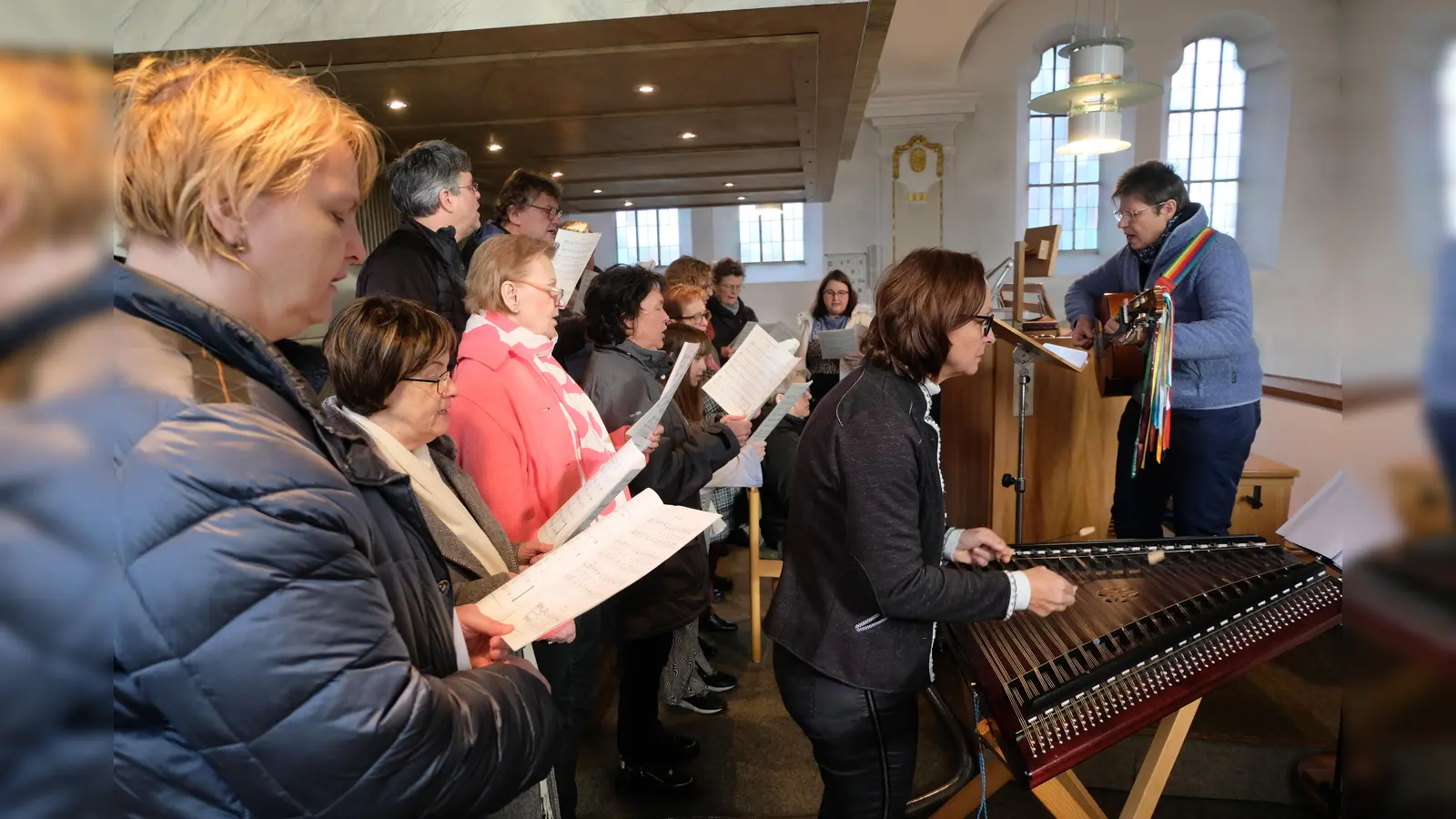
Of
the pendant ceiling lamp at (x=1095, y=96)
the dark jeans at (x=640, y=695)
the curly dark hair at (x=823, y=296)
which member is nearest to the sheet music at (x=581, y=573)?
the dark jeans at (x=640, y=695)

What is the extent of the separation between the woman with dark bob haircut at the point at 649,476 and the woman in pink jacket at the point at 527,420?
295 mm

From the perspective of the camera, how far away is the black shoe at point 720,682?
2941mm

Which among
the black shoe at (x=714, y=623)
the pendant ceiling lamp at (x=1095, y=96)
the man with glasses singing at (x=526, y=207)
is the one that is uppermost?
the pendant ceiling lamp at (x=1095, y=96)

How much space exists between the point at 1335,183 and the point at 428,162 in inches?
92.6

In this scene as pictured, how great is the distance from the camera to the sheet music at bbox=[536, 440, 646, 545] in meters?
1.39

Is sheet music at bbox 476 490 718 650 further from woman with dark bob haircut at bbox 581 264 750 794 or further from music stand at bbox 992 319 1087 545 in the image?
music stand at bbox 992 319 1087 545

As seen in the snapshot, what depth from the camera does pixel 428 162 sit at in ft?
7.37

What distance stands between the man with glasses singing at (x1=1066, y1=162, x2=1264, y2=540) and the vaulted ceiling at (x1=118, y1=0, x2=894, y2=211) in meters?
1.07

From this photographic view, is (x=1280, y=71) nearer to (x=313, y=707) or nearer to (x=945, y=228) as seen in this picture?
(x=945, y=228)

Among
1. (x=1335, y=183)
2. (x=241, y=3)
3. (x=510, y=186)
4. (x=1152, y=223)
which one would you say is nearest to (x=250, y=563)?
(x=1335, y=183)

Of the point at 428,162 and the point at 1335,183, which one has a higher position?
the point at 428,162

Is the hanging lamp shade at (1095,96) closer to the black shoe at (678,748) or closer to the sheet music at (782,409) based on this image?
the sheet music at (782,409)

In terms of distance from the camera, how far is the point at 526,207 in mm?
2697

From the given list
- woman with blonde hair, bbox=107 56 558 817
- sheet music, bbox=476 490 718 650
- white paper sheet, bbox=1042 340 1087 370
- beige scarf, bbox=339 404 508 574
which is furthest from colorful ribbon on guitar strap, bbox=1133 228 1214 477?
woman with blonde hair, bbox=107 56 558 817
